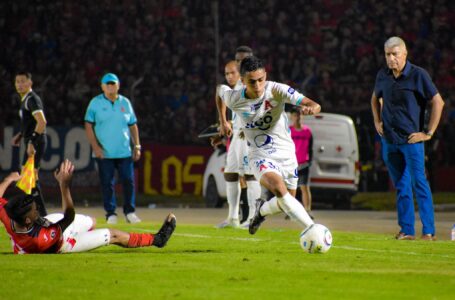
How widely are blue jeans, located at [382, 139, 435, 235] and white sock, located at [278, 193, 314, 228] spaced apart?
2.73m

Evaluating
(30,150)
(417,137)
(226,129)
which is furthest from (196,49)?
(417,137)

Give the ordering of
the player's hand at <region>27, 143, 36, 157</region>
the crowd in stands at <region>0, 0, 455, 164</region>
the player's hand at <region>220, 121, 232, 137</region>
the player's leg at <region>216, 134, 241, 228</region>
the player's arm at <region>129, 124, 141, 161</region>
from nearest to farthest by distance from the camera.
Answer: the player's hand at <region>220, 121, 232, 137</region>, the player's leg at <region>216, 134, 241, 228</region>, the player's hand at <region>27, 143, 36, 157</region>, the player's arm at <region>129, 124, 141, 161</region>, the crowd in stands at <region>0, 0, 455, 164</region>

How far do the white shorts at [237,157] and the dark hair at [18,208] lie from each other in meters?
5.34

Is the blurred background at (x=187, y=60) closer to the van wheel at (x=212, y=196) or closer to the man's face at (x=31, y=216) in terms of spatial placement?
the van wheel at (x=212, y=196)

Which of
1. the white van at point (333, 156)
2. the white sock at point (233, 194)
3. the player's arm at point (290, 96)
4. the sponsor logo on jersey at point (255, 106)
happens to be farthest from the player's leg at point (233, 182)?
the white van at point (333, 156)

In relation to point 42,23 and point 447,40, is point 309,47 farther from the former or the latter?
point 42,23

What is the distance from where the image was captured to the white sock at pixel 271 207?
1197 cm

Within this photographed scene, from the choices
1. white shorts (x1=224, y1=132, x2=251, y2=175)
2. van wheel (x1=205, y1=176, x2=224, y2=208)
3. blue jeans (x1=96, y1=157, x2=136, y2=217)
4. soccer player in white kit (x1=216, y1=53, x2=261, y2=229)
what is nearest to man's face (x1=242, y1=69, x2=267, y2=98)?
soccer player in white kit (x1=216, y1=53, x2=261, y2=229)

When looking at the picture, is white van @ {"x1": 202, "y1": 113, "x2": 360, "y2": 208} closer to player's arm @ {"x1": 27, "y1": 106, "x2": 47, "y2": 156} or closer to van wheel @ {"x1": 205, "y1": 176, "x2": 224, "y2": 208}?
van wheel @ {"x1": 205, "y1": 176, "x2": 224, "y2": 208}

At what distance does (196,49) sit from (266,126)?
801 inches

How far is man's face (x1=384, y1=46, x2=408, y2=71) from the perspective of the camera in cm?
1352

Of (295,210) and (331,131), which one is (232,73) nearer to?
(295,210)

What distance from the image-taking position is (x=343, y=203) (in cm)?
2536

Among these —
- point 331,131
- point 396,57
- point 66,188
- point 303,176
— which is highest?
point 396,57
